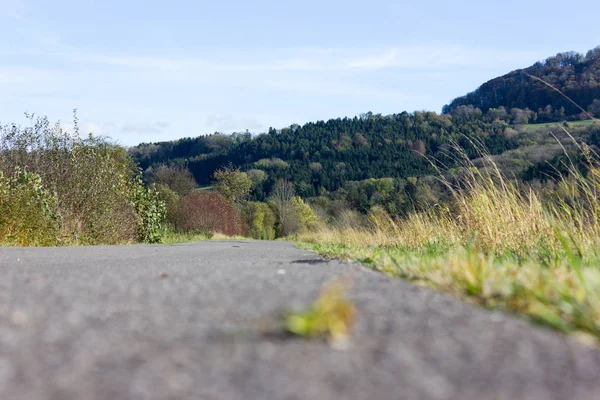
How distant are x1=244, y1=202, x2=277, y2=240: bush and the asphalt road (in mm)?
53627

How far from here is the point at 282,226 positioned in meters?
66.9

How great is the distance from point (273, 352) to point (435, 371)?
448mm

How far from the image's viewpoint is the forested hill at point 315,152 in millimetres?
82000

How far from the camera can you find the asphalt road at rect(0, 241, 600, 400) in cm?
148

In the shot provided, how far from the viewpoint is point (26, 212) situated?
40.5 feet

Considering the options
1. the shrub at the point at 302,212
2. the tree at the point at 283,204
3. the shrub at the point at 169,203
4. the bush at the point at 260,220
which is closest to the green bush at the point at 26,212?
the shrub at the point at 169,203

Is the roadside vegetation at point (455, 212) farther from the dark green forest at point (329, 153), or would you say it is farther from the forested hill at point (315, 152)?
the forested hill at point (315, 152)

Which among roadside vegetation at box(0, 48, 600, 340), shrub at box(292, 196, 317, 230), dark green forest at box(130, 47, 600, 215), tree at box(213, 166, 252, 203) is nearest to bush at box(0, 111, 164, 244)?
roadside vegetation at box(0, 48, 600, 340)

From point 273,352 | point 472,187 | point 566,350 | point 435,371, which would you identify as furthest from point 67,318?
point 472,187

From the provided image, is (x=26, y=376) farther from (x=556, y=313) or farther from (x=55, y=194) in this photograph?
(x=55, y=194)

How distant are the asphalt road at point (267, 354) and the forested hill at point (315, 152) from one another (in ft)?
229

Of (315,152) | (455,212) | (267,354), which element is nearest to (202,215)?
(455,212)

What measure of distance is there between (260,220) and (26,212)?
4916 centimetres

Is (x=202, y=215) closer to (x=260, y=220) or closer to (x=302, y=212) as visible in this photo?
(x=260, y=220)
